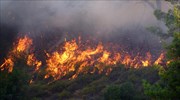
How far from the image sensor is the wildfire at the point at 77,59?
71.8ft

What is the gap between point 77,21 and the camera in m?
31.5

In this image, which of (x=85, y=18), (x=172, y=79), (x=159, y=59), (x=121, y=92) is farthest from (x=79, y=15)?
(x=172, y=79)

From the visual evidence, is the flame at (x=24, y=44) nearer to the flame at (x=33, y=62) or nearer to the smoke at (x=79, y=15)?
the flame at (x=33, y=62)

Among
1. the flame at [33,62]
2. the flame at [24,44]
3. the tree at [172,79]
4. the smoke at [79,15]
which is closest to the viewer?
the tree at [172,79]

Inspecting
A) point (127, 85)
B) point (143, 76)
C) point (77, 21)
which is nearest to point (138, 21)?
point (77, 21)

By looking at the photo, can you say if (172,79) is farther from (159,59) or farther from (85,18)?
(85,18)

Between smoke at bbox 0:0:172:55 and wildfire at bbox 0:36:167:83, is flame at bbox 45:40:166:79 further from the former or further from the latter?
smoke at bbox 0:0:172:55

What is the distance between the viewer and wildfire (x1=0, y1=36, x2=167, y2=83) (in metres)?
21.9

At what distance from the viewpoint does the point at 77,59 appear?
23734 mm

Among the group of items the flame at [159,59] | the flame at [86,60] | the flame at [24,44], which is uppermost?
the flame at [24,44]

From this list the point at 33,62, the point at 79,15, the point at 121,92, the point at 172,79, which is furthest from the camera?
the point at 79,15

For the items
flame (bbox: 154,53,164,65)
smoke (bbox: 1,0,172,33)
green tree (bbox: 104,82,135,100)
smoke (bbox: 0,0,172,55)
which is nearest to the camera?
green tree (bbox: 104,82,135,100)

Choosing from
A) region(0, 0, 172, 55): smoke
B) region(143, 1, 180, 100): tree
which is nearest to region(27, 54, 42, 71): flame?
region(0, 0, 172, 55): smoke

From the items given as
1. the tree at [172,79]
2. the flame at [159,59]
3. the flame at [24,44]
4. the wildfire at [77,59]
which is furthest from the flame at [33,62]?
the tree at [172,79]
